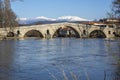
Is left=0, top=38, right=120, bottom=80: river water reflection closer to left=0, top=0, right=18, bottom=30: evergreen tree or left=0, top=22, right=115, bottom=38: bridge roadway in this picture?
left=0, top=0, right=18, bottom=30: evergreen tree

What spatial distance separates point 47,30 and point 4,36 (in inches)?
718

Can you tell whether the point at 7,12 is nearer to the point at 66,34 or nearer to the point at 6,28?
the point at 6,28

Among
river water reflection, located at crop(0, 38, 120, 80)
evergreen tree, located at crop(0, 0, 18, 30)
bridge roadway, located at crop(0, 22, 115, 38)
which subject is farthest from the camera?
bridge roadway, located at crop(0, 22, 115, 38)

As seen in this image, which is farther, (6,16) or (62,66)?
(6,16)

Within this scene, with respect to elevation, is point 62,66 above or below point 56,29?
above

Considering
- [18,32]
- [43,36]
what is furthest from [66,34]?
[18,32]

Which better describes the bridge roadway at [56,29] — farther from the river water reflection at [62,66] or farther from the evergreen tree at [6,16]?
the river water reflection at [62,66]

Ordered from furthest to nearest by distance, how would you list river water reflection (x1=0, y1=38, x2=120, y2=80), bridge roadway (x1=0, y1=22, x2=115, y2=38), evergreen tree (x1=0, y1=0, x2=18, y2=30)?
bridge roadway (x1=0, y1=22, x2=115, y2=38), evergreen tree (x1=0, y1=0, x2=18, y2=30), river water reflection (x1=0, y1=38, x2=120, y2=80)

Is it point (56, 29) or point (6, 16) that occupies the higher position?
point (6, 16)

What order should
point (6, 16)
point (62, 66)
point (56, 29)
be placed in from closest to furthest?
1. point (62, 66)
2. point (6, 16)
3. point (56, 29)

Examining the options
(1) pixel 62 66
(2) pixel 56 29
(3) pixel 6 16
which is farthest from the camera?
(2) pixel 56 29

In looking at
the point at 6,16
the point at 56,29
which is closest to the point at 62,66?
the point at 6,16

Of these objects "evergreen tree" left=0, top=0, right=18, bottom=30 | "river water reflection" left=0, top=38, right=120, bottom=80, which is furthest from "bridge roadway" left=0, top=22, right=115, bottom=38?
"river water reflection" left=0, top=38, right=120, bottom=80

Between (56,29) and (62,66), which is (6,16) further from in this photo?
(62,66)
